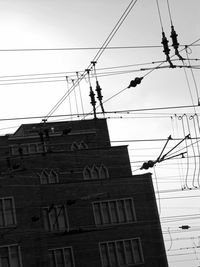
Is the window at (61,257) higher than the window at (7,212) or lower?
lower

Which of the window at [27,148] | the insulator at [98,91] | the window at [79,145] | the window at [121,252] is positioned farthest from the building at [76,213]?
the insulator at [98,91]

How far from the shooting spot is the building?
41.6m

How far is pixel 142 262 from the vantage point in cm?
4628

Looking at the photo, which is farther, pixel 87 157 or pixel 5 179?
pixel 87 157

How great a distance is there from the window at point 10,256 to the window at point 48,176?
9.96 meters

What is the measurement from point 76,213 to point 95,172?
6.40 meters

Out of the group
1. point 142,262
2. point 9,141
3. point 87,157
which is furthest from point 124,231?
point 9,141

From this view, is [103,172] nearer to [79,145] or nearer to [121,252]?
[79,145]

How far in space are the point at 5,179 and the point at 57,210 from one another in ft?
18.9

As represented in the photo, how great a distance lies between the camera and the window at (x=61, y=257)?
44325 millimetres

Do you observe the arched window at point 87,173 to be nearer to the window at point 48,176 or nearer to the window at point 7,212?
the window at point 48,176

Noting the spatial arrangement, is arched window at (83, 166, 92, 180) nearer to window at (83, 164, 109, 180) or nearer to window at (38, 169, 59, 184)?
window at (83, 164, 109, 180)

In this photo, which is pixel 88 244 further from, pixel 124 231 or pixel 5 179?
pixel 5 179

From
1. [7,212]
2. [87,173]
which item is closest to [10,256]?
[7,212]
